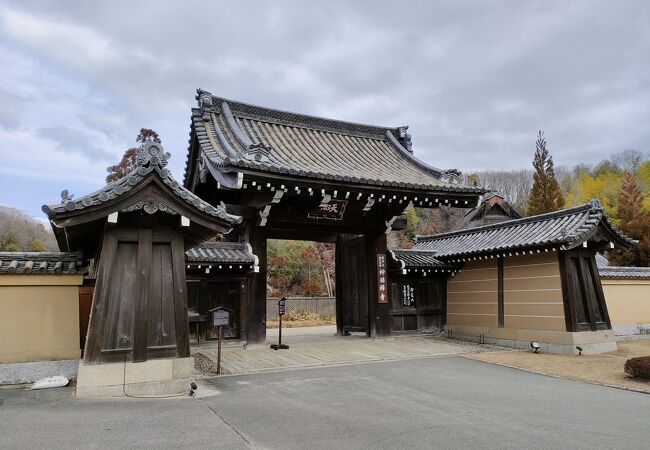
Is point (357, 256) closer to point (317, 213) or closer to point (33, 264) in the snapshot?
point (317, 213)

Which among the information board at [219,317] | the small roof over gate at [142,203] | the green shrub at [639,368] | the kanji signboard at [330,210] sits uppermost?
the kanji signboard at [330,210]

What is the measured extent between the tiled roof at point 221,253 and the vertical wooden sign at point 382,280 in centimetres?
415

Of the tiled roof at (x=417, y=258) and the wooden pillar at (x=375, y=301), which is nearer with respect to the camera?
the wooden pillar at (x=375, y=301)

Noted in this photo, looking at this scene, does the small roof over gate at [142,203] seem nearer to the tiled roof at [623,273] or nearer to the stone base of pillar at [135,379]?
the stone base of pillar at [135,379]

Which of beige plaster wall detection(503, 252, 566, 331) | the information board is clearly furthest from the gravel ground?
the information board

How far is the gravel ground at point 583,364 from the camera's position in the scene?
8067 millimetres

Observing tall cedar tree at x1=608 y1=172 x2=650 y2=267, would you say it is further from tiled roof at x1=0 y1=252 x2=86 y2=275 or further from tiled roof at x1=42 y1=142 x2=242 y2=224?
tiled roof at x1=0 y1=252 x2=86 y2=275

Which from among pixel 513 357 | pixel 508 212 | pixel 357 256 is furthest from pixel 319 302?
pixel 508 212

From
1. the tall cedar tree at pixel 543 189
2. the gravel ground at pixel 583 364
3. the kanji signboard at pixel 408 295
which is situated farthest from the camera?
the tall cedar tree at pixel 543 189

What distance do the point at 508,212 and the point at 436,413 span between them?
107ft

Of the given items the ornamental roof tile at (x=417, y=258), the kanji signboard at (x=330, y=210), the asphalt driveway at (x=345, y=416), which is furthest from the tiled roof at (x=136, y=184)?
the ornamental roof tile at (x=417, y=258)

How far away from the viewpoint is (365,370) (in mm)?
8805

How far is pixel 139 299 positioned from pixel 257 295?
5.23m

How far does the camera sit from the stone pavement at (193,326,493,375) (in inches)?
367
